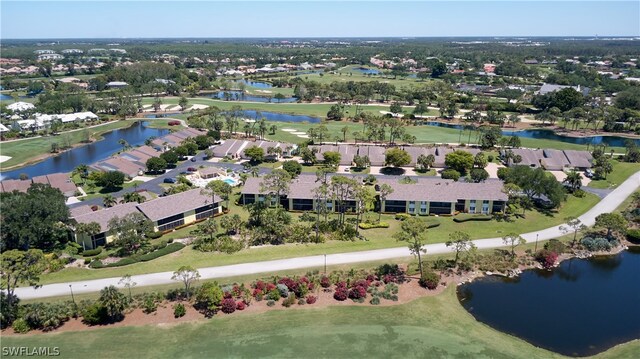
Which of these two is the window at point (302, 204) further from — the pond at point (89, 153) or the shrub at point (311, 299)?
the pond at point (89, 153)

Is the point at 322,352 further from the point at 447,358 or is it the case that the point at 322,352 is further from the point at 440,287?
the point at 440,287

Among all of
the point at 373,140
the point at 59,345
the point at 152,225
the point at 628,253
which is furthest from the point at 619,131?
the point at 59,345

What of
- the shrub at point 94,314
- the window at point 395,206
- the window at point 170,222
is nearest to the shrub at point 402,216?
the window at point 395,206

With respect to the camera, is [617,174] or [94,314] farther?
[617,174]

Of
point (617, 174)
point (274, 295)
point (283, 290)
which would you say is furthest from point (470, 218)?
point (617, 174)

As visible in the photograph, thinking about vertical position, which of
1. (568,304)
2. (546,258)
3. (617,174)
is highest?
(617,174)

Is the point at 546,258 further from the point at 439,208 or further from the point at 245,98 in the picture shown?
the point at 245,98
